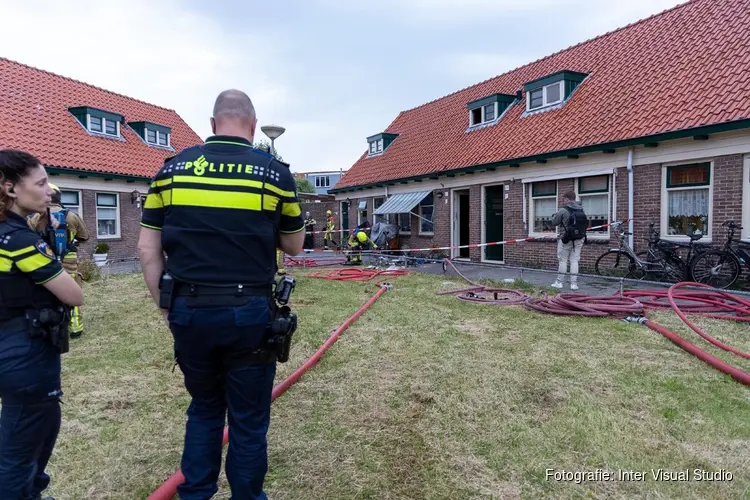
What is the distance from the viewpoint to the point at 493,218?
599 inches

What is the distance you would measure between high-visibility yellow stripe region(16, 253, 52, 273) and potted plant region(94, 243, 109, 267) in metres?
12.9

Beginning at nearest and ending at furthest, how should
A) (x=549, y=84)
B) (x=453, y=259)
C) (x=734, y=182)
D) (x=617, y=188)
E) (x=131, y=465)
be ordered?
(x=131, y=465) < (x=734, y=182) < (x=617, y=188) < (x=549, y=84) < (x=453, y=259)

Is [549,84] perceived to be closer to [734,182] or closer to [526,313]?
[734,182]

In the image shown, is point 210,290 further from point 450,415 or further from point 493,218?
point 493,218

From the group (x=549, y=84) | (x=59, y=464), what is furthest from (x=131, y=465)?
(x=549, y=84)

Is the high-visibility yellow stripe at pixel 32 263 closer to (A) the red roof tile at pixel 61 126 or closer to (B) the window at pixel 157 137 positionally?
(A) the red roof tile at pixel 61 126

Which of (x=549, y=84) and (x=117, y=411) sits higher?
(x=549, y=84)

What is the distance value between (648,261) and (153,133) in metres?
18.5

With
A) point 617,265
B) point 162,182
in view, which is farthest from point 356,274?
point 162,182

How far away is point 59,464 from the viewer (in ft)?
9.83

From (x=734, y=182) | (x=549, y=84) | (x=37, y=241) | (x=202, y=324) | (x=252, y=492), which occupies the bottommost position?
(x=252, y=492)

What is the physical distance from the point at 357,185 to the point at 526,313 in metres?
14.5

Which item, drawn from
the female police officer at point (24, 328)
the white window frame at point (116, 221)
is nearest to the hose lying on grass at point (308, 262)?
the white window frame at point (116, 221)

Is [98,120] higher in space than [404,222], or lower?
higher
